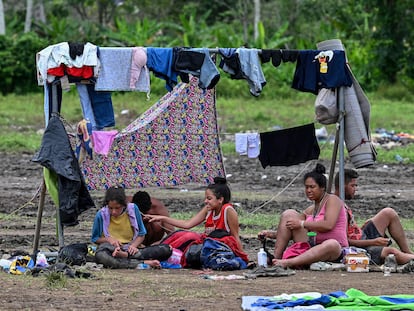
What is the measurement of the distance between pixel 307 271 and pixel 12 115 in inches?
650

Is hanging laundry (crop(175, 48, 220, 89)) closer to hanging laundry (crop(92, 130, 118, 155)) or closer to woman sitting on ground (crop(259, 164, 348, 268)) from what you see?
hanging laundry (crop(92, 130, 118, 155))

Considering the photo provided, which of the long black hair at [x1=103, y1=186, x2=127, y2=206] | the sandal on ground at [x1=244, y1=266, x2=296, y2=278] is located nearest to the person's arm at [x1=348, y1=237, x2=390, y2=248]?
the sandal on ground at [x1=244, y1=266, x2=296, y2=278]

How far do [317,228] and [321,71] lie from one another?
1841 mm

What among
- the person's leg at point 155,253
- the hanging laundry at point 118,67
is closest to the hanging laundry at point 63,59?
the hanging laundry at point 118,67

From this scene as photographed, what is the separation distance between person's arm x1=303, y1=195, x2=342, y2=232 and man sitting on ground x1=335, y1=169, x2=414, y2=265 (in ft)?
1.74

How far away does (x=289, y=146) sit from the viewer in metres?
12.0

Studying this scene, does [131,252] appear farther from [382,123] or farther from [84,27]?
[84,27]

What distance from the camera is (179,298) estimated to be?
858cm

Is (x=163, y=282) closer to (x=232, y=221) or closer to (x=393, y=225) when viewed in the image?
(x=232, y=221)

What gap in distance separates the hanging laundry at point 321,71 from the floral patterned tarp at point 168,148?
3.76 feet

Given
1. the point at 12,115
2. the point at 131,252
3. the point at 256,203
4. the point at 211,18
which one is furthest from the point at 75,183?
the point at 211,18

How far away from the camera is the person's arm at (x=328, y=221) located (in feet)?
35.0

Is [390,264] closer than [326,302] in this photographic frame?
No

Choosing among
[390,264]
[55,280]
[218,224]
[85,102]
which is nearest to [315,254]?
[390,264]
